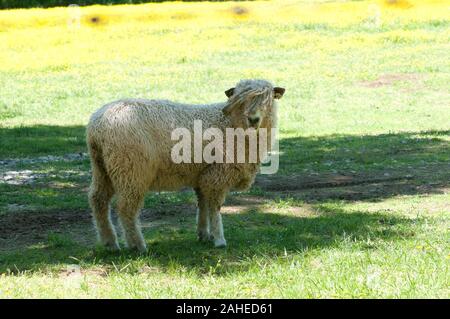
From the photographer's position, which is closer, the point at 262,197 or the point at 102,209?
the point at 102,209

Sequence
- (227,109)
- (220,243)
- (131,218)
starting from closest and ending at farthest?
(131,218)
(220,243)
(227,109)

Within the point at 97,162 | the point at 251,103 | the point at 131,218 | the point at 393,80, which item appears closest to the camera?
the point at 131,218

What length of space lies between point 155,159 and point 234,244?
1328mm

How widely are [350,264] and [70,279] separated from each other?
2559 millimetres

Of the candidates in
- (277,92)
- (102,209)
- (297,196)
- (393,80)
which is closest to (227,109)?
(277,92)

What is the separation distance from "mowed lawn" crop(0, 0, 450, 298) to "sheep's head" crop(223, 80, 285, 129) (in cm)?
135

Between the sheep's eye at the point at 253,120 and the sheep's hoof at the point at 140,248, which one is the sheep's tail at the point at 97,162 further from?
the sheep's eye at the point at 253,120

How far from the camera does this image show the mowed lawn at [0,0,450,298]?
7.49 metres

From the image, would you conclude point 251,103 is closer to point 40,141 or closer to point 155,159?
point 155,159

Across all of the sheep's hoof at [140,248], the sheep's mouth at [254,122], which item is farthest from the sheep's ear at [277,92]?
the sheep's hoof at [140,248]

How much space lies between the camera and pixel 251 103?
30.4 ft

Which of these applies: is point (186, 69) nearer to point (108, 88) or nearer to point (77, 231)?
point (108, 88)

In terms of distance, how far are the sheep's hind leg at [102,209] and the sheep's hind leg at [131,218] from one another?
24 centimetres

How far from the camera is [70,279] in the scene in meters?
7.69
